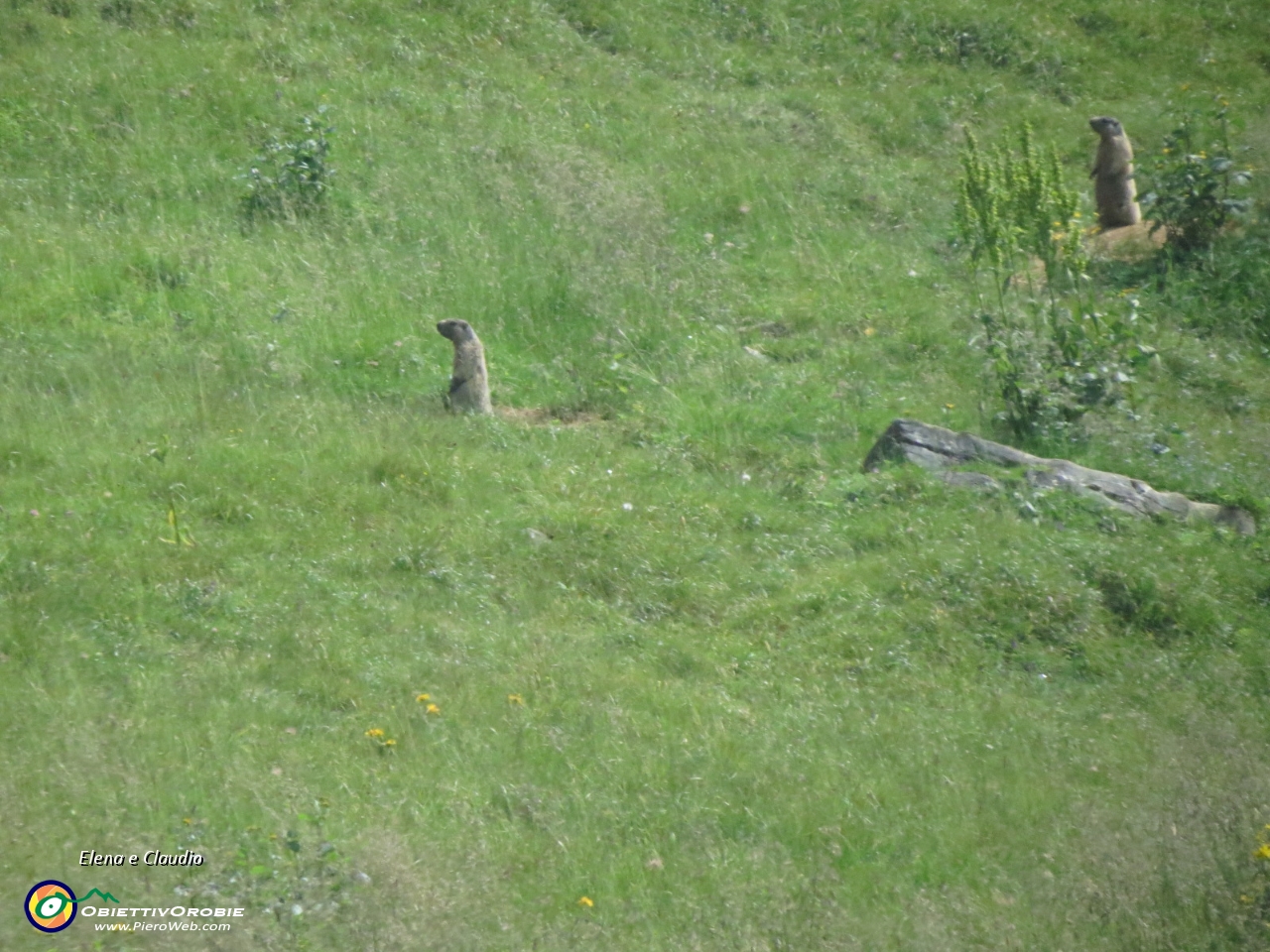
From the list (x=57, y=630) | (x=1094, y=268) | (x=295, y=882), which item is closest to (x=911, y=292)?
(x=1094, y=268)

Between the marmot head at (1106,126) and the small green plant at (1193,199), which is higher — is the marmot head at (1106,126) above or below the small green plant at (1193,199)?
above

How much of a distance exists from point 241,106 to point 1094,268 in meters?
8.66

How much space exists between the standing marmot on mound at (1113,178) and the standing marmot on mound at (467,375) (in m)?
8.08

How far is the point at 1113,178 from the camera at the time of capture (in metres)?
14.8

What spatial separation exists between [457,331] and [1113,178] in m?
8.26

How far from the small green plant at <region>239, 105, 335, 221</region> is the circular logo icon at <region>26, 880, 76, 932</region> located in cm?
890

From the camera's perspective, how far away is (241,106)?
545 inches

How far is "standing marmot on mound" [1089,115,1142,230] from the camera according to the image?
14648 mm

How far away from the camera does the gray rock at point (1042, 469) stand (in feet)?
28.0

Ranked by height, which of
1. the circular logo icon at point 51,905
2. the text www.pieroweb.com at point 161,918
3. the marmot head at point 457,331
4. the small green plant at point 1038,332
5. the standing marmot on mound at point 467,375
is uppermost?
the small green plant at point 1038,332

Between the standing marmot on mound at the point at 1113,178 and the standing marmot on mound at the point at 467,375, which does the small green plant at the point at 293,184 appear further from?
the standing marmot on mound at the point at 1113,178

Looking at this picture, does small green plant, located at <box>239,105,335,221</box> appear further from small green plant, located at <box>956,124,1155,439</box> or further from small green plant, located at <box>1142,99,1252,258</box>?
Result: small green plant, located at <box>1142,99,1252,258</box>

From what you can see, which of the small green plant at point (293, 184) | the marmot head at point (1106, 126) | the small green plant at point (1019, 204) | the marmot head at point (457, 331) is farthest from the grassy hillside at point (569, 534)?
the marmot head at point (1106, 126)

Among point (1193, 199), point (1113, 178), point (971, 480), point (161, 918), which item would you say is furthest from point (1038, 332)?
point (161, 918)
